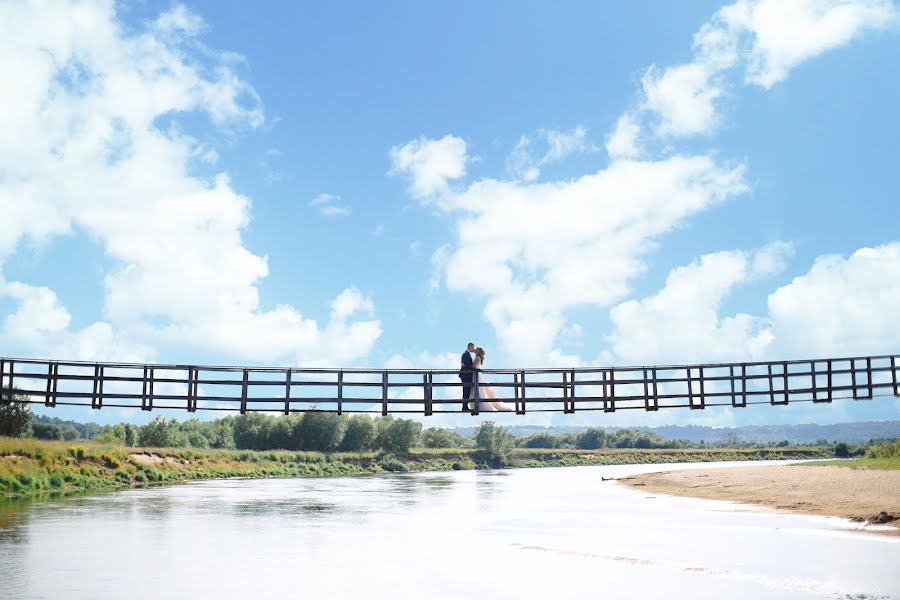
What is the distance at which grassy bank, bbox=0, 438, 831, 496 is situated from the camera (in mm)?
34500

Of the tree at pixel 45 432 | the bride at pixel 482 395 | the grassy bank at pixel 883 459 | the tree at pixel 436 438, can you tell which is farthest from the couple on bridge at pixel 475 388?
the tree at pixel 436 438

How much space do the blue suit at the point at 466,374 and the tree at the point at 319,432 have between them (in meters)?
70.5

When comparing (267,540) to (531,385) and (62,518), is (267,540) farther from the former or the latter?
(531,385)

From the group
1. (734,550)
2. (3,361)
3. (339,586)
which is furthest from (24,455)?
(734,550)

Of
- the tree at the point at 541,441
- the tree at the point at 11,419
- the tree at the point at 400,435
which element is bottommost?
the tree at the point at 541,441

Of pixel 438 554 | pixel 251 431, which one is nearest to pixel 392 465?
pixel 251 431

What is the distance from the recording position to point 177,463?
5369 cm

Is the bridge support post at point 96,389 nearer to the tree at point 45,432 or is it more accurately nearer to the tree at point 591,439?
the tree at point 45,432

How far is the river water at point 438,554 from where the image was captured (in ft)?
39.3

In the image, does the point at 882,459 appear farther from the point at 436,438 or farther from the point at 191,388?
the point at 436,438

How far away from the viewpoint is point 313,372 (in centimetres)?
2400

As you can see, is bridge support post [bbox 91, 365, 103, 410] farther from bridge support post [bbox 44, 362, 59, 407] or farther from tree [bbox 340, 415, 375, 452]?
tree [bbox 340, 415, 375, 452]

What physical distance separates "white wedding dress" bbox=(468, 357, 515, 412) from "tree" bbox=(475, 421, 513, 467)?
80.1 m

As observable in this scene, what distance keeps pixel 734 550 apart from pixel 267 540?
9854mm
